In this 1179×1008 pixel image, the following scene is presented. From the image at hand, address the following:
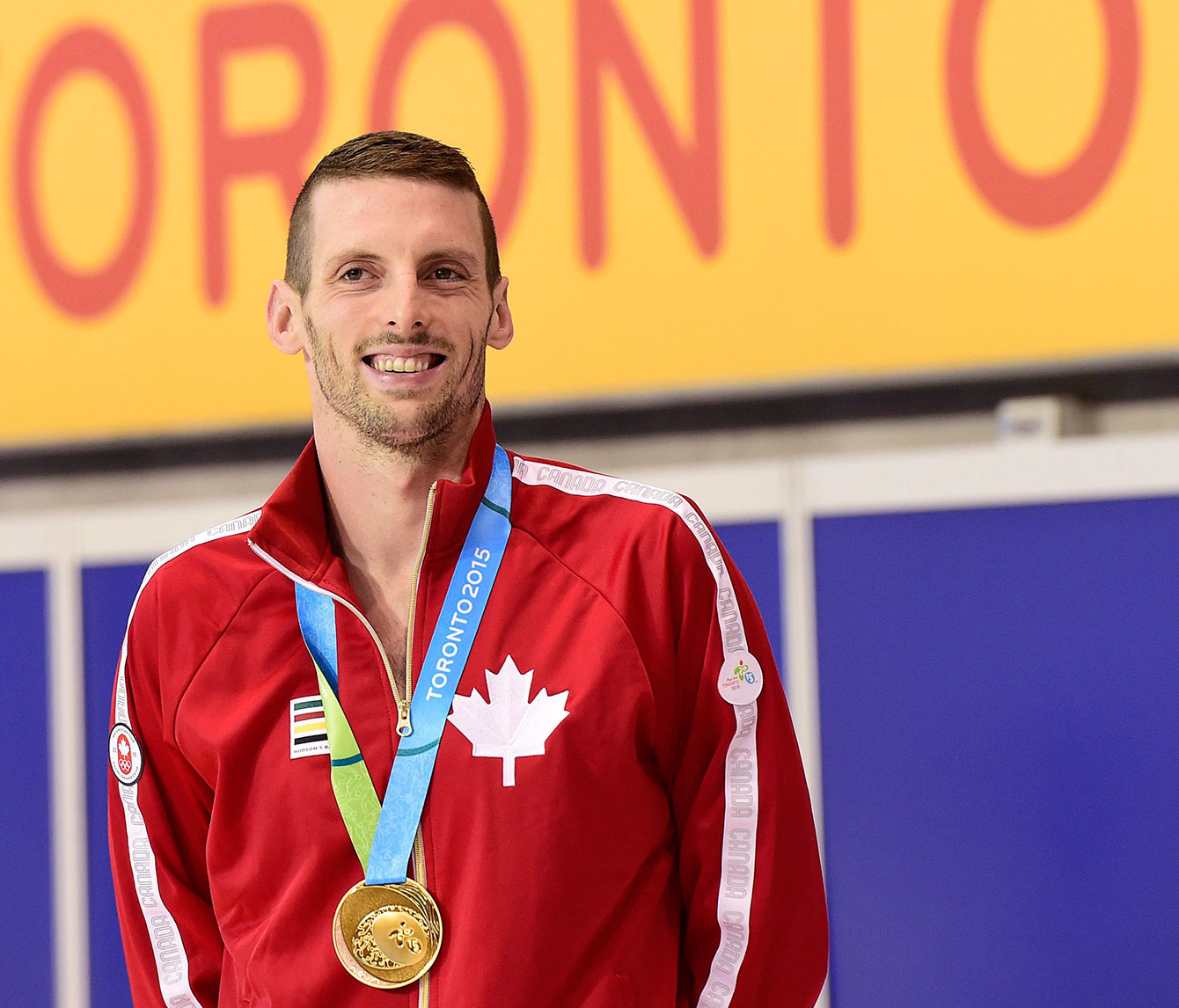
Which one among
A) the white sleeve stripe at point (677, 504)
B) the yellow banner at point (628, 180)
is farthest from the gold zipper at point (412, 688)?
the yellow banner at point (628, 180)

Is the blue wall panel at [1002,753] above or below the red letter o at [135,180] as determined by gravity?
below

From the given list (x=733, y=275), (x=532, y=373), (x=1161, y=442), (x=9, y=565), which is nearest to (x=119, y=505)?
(x=9, y=565)

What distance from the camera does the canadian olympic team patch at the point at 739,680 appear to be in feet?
3.96

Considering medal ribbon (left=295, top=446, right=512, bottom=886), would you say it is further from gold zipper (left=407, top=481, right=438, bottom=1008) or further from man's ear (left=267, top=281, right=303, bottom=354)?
man's ear (left=267, top=281, right=303, bottom=354)

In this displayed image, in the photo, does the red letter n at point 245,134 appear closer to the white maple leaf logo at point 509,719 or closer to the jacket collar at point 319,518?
the jacket collar at point 319,518

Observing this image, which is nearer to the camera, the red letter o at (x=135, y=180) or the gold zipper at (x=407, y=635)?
the gold zipper at (x=407, y=635)

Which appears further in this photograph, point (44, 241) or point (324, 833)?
point (44, 241)

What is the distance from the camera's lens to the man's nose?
118 centimetres

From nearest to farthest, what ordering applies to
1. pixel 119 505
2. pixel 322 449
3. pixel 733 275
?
pixel 322 449 < pixel 733 275 < pixel 119 505

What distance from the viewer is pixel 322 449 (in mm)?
1285

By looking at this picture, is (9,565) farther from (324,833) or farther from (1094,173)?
(1094,173)

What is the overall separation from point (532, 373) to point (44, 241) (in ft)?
3.32

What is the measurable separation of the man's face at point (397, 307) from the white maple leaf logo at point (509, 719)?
8.3 inches

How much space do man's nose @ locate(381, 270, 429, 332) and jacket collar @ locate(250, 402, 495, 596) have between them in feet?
0.42
